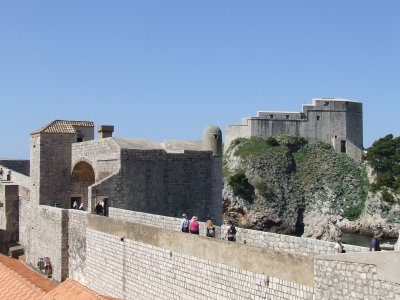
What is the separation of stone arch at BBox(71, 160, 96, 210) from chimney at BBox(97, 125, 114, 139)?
1.51 metres

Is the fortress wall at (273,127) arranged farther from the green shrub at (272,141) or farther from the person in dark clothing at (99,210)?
the person in dark clothing at (99,210)

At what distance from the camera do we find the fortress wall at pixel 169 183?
64.6 feet

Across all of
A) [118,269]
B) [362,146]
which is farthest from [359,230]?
[118,269]

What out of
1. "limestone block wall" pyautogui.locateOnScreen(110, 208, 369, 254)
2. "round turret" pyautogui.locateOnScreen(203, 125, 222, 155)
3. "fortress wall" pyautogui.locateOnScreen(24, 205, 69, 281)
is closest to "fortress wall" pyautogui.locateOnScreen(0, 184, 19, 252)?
"fortress wall" pyautogui.locateOnScreen(24, 205, 69, 281)

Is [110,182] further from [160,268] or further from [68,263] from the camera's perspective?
[160,268]

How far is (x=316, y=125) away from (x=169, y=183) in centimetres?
4554

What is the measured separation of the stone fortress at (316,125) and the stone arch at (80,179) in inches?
1578

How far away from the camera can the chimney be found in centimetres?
2389

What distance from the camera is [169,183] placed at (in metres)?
20.9

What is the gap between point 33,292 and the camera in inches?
517

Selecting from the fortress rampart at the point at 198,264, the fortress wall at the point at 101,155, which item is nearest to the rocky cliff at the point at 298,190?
the fortress wall at the point at 101,155

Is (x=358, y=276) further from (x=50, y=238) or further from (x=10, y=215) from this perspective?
(x=10, y=215)

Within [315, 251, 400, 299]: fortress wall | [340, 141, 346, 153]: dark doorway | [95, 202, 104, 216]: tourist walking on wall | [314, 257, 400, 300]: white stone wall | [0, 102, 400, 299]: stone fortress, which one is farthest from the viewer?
[340, 141, 346, 153]: dark doorway

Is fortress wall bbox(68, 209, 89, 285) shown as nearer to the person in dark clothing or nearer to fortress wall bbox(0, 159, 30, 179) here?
the person in dark clothing
